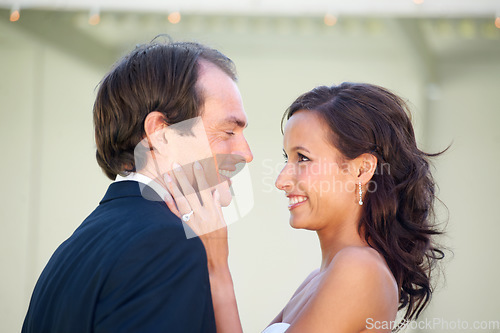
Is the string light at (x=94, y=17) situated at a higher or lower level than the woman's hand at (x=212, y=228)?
higher

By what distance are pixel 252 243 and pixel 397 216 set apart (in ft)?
11.2

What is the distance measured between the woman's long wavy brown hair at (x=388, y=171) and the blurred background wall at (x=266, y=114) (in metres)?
3.10

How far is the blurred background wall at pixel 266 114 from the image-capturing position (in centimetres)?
529

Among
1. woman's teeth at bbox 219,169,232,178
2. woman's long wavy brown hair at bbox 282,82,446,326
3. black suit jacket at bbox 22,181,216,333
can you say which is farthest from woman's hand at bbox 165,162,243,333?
woman's long wavy brown hair at bbox 282,82,446,326

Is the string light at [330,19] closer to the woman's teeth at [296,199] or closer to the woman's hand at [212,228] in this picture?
the woman's teeth at [296,199]

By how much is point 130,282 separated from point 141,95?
66cm

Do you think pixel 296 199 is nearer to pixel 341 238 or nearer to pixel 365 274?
pixel 341 238

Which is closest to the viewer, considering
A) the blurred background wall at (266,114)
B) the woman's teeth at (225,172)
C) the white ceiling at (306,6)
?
the woman's teeth at (225,172)

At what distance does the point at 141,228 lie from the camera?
1.53 meters

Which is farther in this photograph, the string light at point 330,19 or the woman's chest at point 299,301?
the string light at point 330,19

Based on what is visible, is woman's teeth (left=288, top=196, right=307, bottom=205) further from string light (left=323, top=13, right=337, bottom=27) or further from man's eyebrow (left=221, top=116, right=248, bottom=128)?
string light (left=323, top=13, right=337, bottom=27)

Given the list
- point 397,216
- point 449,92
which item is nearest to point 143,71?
point 397,216

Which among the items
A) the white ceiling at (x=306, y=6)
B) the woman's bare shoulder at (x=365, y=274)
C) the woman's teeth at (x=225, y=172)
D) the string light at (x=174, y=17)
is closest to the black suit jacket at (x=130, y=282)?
the woman's teeth at (x=225, y=172)

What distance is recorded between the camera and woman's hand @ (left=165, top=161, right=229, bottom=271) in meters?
1.87
